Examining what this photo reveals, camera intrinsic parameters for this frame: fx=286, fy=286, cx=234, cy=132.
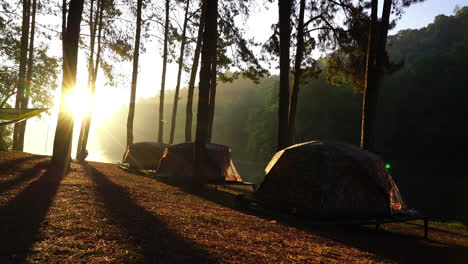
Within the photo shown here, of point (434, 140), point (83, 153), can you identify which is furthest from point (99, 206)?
point (434, 140)

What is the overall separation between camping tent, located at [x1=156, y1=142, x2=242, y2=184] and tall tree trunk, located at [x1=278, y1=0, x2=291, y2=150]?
2610mm

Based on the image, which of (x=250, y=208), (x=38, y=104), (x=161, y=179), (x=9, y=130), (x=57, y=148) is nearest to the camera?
(x=250, y=208)

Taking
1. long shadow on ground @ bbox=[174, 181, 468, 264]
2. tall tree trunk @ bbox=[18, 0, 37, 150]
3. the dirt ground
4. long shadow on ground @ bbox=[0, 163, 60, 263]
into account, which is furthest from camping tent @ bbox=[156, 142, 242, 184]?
tall tree trunk @ bbox=[18, 0, 37, 150]

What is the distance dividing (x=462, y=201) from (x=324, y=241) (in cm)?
1961

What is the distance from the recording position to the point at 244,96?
81938mm

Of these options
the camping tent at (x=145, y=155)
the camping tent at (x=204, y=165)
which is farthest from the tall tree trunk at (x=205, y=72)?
the camping tent at (x=145, y=155)

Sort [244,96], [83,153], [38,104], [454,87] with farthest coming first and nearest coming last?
1. [244,96]
2. [454,87]
3. [38,104]
4. [83,153]

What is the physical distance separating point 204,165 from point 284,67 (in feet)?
17.1

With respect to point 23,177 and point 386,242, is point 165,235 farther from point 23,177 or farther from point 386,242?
point 23,177

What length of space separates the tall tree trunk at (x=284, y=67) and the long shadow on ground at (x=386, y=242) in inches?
178

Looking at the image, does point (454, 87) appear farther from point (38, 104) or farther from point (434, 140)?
point (38, 104)

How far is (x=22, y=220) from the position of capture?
429 centimetres

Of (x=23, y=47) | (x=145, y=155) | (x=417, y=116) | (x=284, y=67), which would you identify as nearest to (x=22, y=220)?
(x=284, y=67)

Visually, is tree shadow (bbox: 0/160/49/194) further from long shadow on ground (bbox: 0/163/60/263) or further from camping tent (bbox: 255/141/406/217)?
camping tent (bbox: 255/141/406/217)
